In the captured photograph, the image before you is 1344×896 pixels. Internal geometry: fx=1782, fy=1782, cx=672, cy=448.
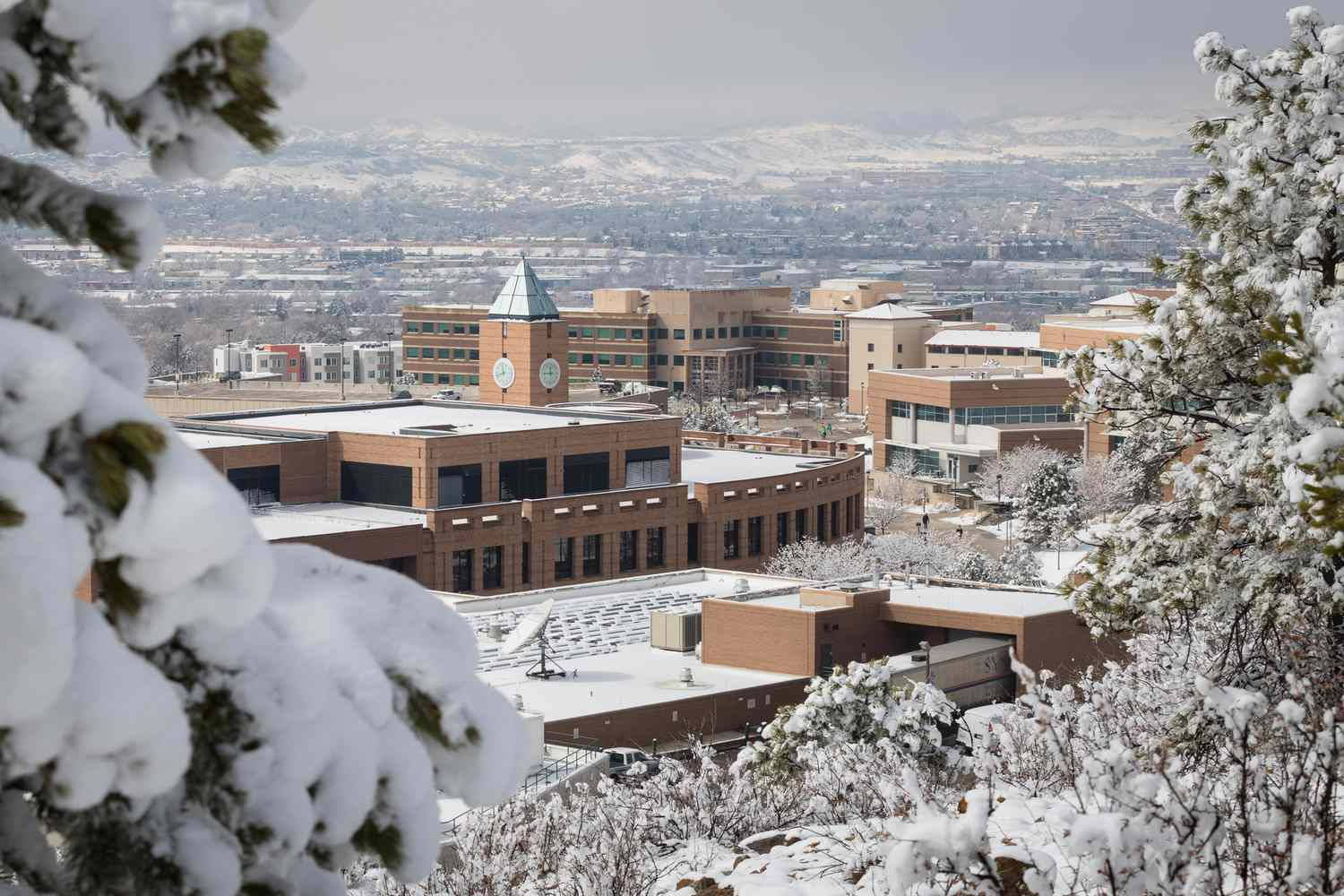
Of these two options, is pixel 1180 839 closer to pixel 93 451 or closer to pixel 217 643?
pixel 217 643

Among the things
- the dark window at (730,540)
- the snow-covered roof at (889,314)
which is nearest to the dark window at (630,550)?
the dark window at (730,540)

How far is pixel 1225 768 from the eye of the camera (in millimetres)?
13102

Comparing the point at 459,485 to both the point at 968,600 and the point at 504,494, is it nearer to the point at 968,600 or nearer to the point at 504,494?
the point at 504,494

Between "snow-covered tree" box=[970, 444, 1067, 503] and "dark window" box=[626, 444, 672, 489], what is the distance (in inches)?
1170

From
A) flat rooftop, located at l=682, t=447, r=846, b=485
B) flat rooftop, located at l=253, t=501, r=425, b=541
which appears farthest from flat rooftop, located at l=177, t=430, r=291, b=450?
flat rooftop, located at l=682, t=447, r=846, b=485

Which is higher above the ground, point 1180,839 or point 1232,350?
point 1232,350

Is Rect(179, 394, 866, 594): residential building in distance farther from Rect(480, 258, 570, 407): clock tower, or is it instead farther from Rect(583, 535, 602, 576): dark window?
Rect(480, 258, 570, 407): clock tower

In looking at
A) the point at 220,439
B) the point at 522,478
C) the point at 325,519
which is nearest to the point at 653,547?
the point at 522,478

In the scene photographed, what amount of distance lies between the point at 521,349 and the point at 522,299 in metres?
2.15

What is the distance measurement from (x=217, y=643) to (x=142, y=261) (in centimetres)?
79

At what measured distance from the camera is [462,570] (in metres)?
56.6

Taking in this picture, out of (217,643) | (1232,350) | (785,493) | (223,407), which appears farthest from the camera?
(223,407)

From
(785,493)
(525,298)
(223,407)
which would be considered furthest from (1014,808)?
(223,407)

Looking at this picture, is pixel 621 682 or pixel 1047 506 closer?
pixel 621 682
